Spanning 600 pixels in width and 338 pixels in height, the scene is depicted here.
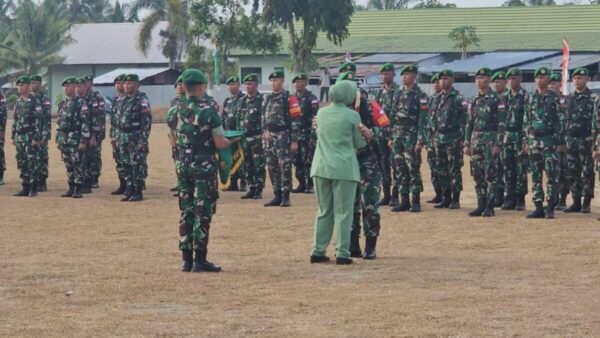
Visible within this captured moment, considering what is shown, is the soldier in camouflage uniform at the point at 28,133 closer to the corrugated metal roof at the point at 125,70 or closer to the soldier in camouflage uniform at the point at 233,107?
the soldier in camouflage uniform at the point at 233,107

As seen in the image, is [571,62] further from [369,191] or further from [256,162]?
[369,191]

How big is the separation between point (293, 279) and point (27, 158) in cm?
983

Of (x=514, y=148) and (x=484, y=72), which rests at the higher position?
(x=484, y=72)

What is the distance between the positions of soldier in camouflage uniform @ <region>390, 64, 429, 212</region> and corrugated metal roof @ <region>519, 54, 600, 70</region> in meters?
37.1

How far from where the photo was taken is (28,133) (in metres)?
20.1

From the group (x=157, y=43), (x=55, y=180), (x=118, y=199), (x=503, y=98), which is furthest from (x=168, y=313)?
(x=157, y=43)

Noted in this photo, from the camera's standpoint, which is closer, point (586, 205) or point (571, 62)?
point (586, 205)

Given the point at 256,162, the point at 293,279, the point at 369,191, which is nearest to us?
the point at 293,279

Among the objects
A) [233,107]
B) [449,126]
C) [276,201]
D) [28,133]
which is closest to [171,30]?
[233,107]

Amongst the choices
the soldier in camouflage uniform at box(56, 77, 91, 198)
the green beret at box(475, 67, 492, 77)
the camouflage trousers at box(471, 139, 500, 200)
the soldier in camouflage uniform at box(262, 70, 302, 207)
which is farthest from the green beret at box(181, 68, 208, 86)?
the soldier in camouflage uniform at box(56, 77, 91, 198)

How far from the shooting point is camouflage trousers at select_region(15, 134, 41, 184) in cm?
2003

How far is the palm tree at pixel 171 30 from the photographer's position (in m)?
68.1

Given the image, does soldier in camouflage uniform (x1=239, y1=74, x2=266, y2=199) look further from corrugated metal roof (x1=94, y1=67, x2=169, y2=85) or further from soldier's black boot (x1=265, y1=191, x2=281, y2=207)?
corrugated metal roof (x1=94, y1=67, x2=169, y2=85)

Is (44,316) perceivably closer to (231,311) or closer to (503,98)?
(231,311)
